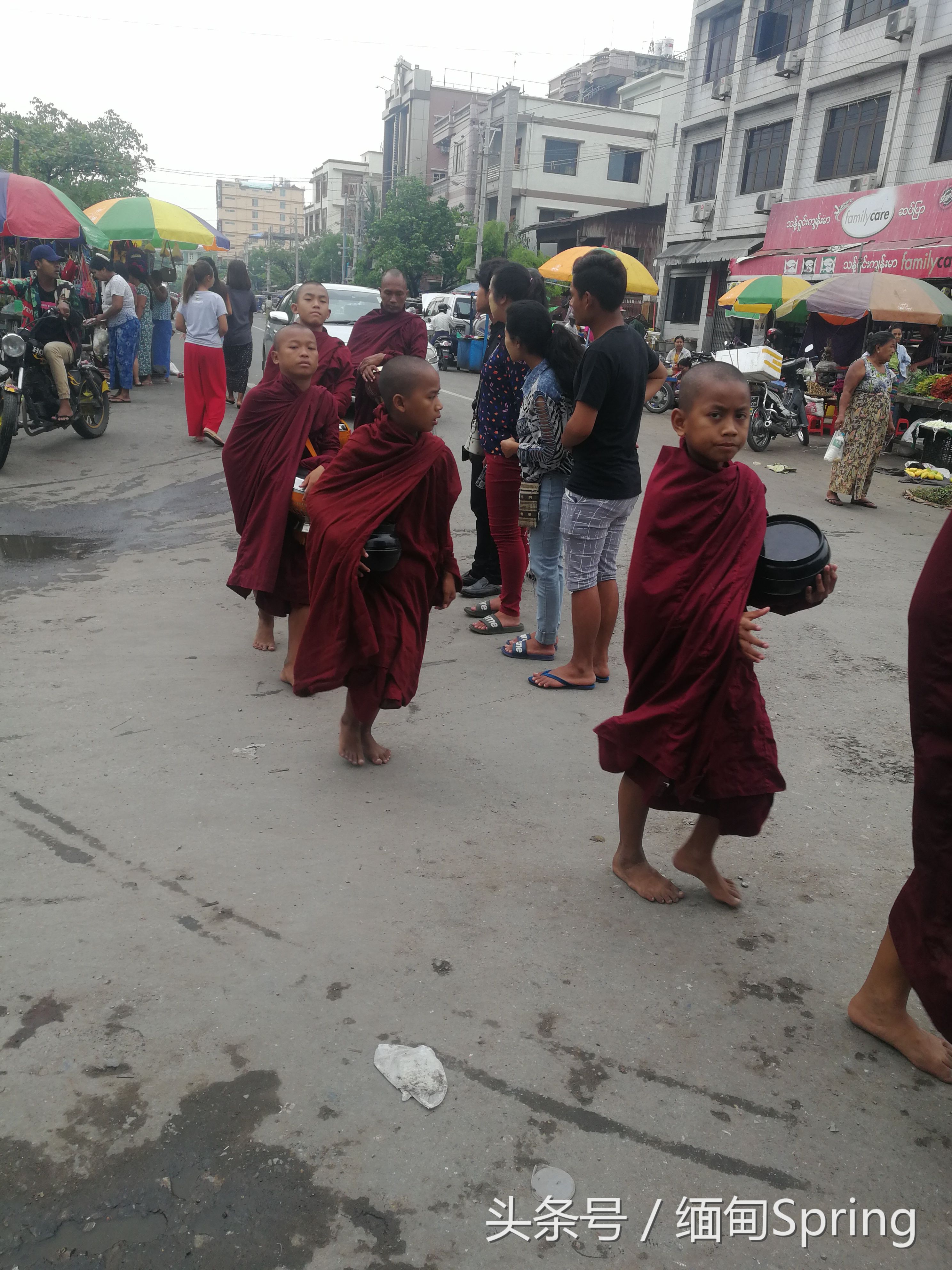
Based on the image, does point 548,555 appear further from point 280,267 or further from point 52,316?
point 280,267

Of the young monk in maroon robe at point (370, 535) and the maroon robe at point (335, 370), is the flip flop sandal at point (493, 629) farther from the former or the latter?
the young monk in maroon robe at point (370, 535)

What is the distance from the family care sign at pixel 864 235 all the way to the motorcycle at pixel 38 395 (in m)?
11.2

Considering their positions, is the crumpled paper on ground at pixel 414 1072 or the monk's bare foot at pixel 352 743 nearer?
the crumpled paper on ground at pixel 414 1072

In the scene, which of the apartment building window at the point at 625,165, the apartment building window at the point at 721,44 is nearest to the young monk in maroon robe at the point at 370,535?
the apartment building window at the point at 721,44

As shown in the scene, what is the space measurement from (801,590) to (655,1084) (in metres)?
1.21

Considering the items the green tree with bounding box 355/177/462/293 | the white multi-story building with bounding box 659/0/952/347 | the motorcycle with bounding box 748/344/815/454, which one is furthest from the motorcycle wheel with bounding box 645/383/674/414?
the green tree with bounding box 355/177/462/293

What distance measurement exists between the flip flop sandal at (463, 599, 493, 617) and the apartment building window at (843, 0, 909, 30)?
19602 mm

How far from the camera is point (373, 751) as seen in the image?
3.58 meters

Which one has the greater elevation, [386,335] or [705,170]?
[705,170]

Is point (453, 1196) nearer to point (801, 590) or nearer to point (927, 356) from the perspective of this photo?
point (801, 590)

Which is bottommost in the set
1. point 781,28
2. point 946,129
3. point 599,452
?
point 599,452

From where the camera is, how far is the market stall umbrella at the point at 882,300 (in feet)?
39.5

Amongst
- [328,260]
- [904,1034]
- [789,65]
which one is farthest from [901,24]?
[328,260]

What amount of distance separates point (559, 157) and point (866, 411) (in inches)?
1486
